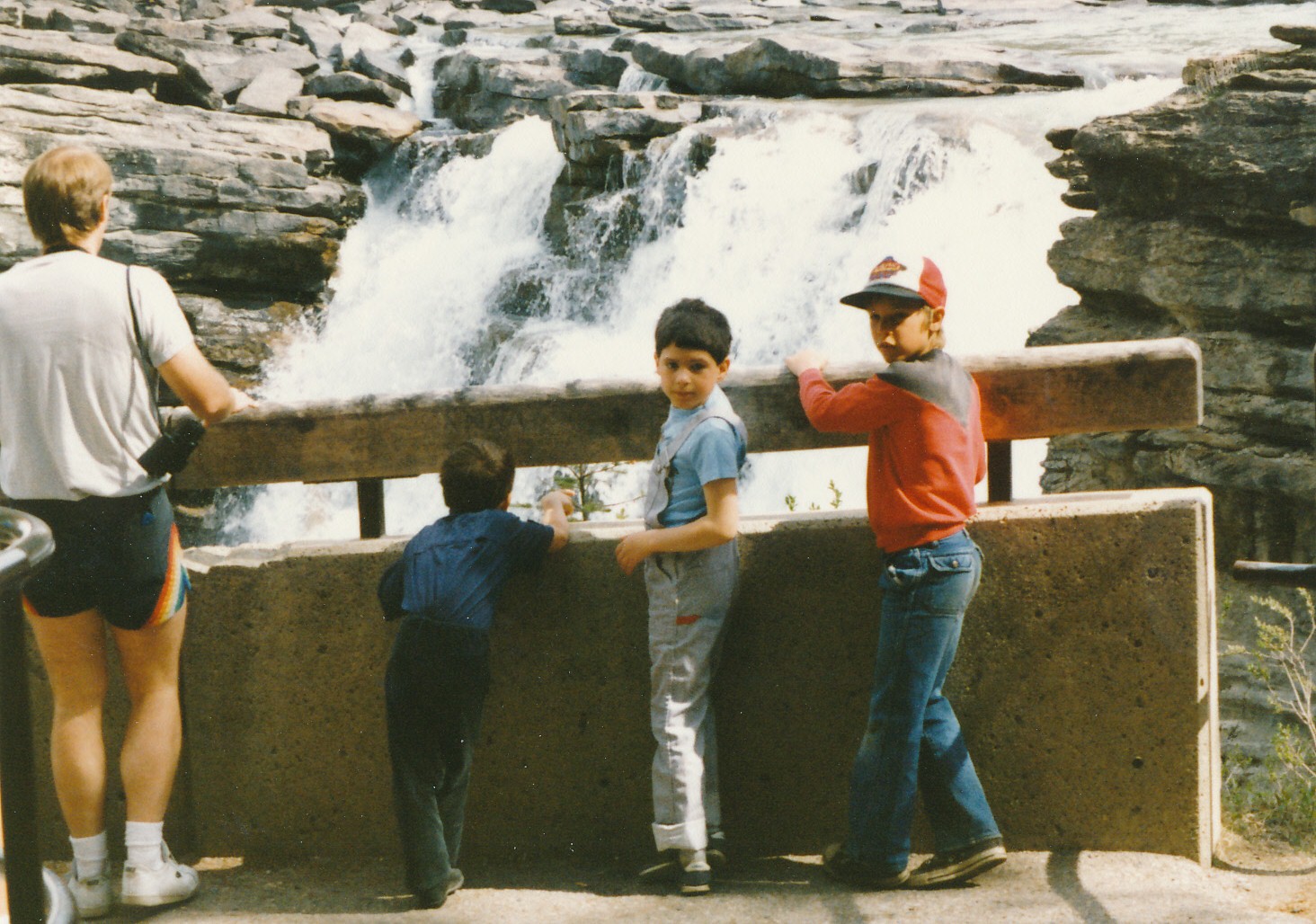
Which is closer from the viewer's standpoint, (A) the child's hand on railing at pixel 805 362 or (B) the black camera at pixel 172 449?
(B) the black camera at pixel 172 449

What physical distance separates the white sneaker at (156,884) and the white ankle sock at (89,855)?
72mm

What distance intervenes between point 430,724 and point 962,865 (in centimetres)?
144

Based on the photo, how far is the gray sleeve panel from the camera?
3395 mm

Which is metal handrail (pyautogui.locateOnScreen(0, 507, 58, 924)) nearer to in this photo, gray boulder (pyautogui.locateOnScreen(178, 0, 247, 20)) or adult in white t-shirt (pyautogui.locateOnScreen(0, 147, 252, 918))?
adult in white t-shirt (pyautogui.locateOnScreen(0, 147, 252, 918))

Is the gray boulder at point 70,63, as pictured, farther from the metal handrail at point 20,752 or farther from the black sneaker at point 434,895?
the metal handrail at point 20,752

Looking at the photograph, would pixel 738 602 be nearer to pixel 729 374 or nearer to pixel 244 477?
pixel 729 374

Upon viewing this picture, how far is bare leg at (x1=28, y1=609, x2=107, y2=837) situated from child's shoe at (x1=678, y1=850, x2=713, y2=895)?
5.06 ft

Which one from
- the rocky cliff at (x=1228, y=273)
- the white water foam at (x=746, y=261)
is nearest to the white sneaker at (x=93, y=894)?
the rocky cliff at (x=1228, y=273)

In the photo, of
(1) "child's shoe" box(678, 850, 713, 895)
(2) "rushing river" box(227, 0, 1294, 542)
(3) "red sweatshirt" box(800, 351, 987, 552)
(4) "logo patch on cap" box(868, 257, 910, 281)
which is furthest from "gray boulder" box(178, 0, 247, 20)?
(1) "child's shoe" box(678, 850, 713, 895)

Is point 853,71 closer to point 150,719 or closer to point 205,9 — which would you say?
point 205,9

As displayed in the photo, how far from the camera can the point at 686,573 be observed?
362 centimetres

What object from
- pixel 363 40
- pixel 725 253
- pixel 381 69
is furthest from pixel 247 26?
pixel 725 253

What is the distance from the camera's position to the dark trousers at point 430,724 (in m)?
3.54

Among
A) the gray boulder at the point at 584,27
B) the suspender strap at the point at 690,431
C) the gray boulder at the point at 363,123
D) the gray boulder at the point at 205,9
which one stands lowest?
the suspender strap at the point at 690,431
